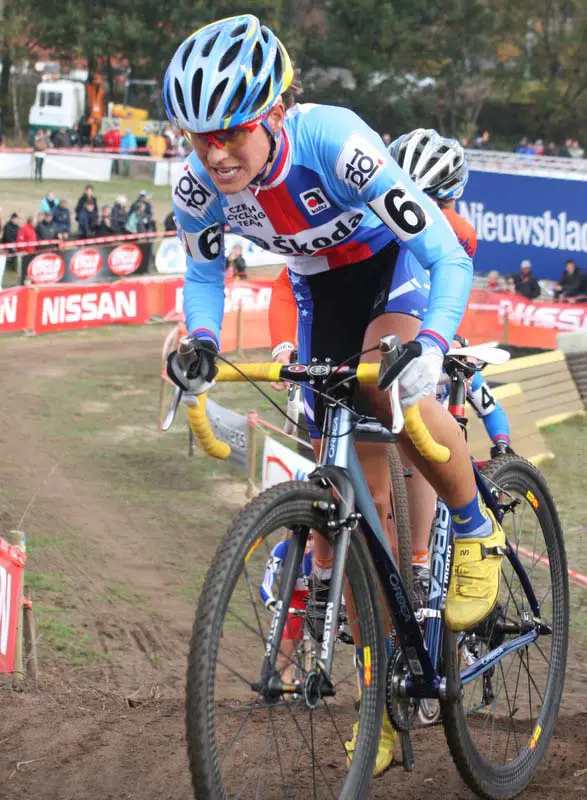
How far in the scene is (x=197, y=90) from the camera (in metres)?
3.77

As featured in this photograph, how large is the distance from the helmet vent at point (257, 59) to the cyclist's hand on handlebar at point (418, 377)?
1.01 m

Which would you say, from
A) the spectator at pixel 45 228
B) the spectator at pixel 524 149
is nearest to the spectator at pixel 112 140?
the spectator at pixel 524 149

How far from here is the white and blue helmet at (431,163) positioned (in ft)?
20.0

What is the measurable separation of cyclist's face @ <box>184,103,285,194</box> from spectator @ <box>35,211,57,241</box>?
23890 mm

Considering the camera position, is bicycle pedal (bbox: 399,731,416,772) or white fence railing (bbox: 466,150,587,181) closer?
bicycle pedal (bbox: 399,731,416,772)

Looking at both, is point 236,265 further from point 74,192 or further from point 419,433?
point 419,433

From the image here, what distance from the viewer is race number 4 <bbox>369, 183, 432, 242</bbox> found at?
160 inches

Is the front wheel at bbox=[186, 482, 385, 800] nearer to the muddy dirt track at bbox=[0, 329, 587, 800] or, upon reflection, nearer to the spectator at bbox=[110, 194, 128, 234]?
the muddy dirt track at bbox=[0, 329, 587, 800]

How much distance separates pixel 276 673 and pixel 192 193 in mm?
1752

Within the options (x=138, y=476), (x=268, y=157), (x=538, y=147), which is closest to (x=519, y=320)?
(x=138, y=476)

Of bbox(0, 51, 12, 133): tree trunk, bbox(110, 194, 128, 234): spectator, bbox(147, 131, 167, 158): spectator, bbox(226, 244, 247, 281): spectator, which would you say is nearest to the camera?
bbox(226, 244, 247, 281): spectator

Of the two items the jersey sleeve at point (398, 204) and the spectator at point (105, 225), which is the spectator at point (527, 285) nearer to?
the spectator at point (105, 225)

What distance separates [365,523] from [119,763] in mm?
1680

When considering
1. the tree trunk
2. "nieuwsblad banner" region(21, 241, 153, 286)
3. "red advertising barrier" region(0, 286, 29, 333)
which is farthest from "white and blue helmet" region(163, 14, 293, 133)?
the tree trunk
